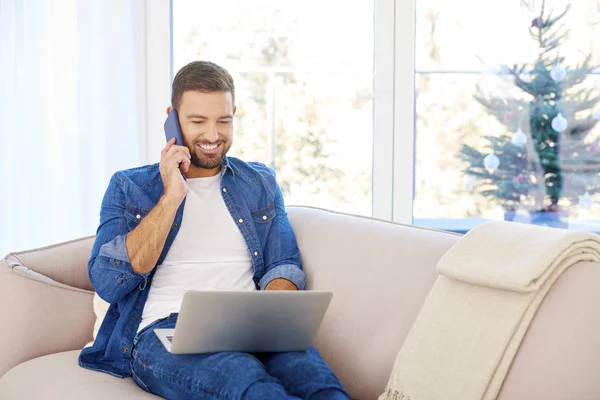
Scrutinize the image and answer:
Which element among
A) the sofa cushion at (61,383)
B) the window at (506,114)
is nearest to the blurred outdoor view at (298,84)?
the window at (506,114)

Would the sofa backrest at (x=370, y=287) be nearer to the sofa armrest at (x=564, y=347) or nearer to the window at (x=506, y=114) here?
the sofa armrest at (x=564, y=347)

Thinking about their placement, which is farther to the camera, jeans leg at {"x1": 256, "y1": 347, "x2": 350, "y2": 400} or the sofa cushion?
the sofa cushion

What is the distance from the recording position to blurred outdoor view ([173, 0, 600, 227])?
387cm

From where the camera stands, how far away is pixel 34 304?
2.59 meters

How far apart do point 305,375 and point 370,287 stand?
1.20 feet

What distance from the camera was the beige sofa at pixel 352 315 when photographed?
170 centimetres

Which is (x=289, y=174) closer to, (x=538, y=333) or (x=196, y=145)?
(x=196, y=145)

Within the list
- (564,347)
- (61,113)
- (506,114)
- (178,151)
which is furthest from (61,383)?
(506,114)

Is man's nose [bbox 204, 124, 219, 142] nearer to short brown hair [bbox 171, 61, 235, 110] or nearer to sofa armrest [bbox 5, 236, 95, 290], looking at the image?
short brown hair [bbox 171, 61, 235, 110]

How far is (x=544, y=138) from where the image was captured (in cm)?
389

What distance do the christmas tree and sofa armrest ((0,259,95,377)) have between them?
205cm

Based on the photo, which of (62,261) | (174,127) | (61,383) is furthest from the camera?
(62,261)

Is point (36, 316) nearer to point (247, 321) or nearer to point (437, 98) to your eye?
point (247, 321)

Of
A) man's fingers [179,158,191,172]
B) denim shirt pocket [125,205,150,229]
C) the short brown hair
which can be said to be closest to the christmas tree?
the short brown hair
